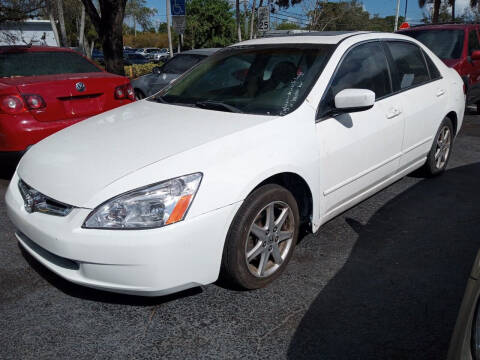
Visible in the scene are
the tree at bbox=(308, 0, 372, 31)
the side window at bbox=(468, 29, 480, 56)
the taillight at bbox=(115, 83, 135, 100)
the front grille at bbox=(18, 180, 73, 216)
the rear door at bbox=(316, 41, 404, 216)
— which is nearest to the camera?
the front grille at bbox=(18, 180, 73, 216)

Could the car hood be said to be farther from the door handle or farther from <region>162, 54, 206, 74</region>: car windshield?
<region>162, 54, 206, 74</region>: car windshield

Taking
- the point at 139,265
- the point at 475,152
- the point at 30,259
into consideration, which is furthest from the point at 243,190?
the point at 475,152

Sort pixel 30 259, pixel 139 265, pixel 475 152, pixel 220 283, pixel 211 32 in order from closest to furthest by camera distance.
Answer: pixel 139 265 → pixel 220 283 → pixel 30 259 → pixel 475 152 → pixel 211 32

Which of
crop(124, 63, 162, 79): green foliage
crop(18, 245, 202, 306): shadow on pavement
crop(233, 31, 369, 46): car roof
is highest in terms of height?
crop(233, 31, 369, 46): car roof

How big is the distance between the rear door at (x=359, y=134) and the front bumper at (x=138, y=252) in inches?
37.7

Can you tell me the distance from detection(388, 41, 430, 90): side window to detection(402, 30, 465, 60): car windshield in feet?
14.0

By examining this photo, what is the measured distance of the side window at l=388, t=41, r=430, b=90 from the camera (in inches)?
156

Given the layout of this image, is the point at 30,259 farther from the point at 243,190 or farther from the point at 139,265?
the point at 243,190

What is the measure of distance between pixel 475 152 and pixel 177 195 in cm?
522

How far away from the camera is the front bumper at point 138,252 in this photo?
2.28 metres

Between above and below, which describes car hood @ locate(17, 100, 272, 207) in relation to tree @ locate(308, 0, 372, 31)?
below

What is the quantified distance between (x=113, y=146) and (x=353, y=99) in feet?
5.07

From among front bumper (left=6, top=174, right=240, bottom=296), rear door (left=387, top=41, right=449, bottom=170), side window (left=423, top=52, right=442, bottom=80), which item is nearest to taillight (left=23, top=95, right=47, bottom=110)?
front bumper (left=6, top=174, right=240, bottom=296)

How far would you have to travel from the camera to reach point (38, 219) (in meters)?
2.55
